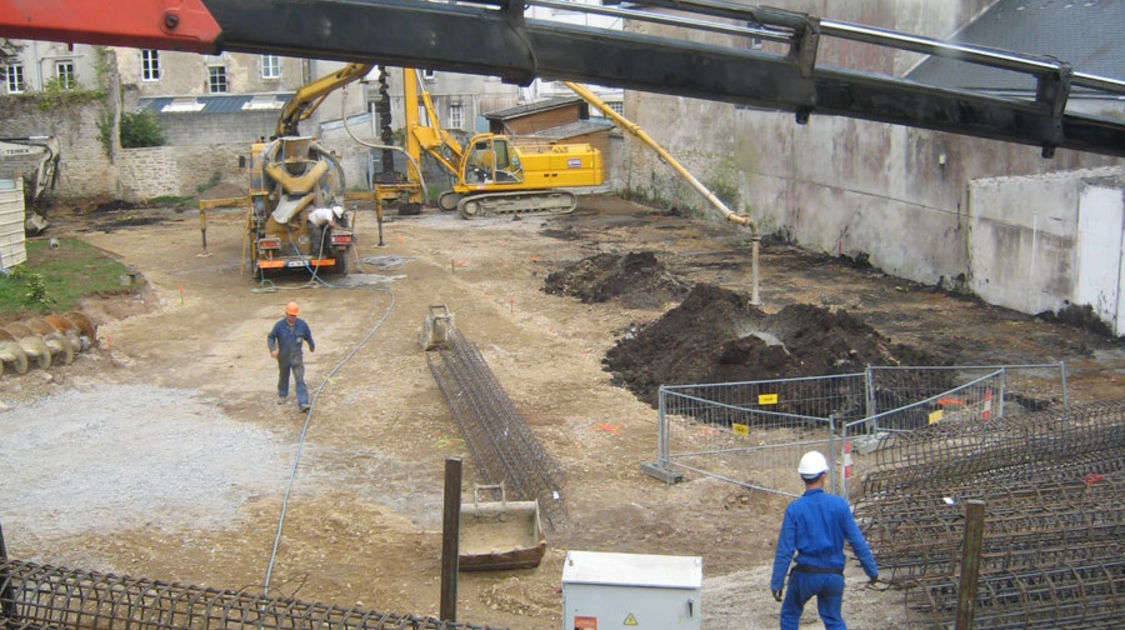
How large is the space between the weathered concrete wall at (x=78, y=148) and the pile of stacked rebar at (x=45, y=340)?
70.9 ft

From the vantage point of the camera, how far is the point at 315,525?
11.3 meters

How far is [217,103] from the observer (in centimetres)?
4378

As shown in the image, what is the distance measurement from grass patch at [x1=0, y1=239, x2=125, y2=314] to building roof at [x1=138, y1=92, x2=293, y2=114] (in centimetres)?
1548

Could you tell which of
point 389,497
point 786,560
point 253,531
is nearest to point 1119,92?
point 786,560

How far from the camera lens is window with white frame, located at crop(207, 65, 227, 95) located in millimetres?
46550

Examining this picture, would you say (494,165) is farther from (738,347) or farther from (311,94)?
(738,347)

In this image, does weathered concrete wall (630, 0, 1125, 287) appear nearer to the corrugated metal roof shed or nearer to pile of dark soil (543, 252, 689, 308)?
pile of dark soil (543, 252, 689, 308)

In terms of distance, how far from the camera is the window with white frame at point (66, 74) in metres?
38.8

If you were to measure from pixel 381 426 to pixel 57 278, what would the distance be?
1138 cm

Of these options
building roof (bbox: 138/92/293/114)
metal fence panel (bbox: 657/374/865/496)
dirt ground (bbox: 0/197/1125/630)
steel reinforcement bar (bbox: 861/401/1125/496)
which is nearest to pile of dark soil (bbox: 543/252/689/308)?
dirt ground (bbox: 0/197/1125/630)

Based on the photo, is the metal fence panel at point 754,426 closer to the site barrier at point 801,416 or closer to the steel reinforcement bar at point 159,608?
the site barrier at point 801,416

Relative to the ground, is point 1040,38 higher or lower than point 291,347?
higher

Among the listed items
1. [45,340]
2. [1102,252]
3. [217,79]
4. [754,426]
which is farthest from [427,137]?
[754,426]

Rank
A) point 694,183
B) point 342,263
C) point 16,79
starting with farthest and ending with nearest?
point 16,79 < point 342,263 < point 694,183
